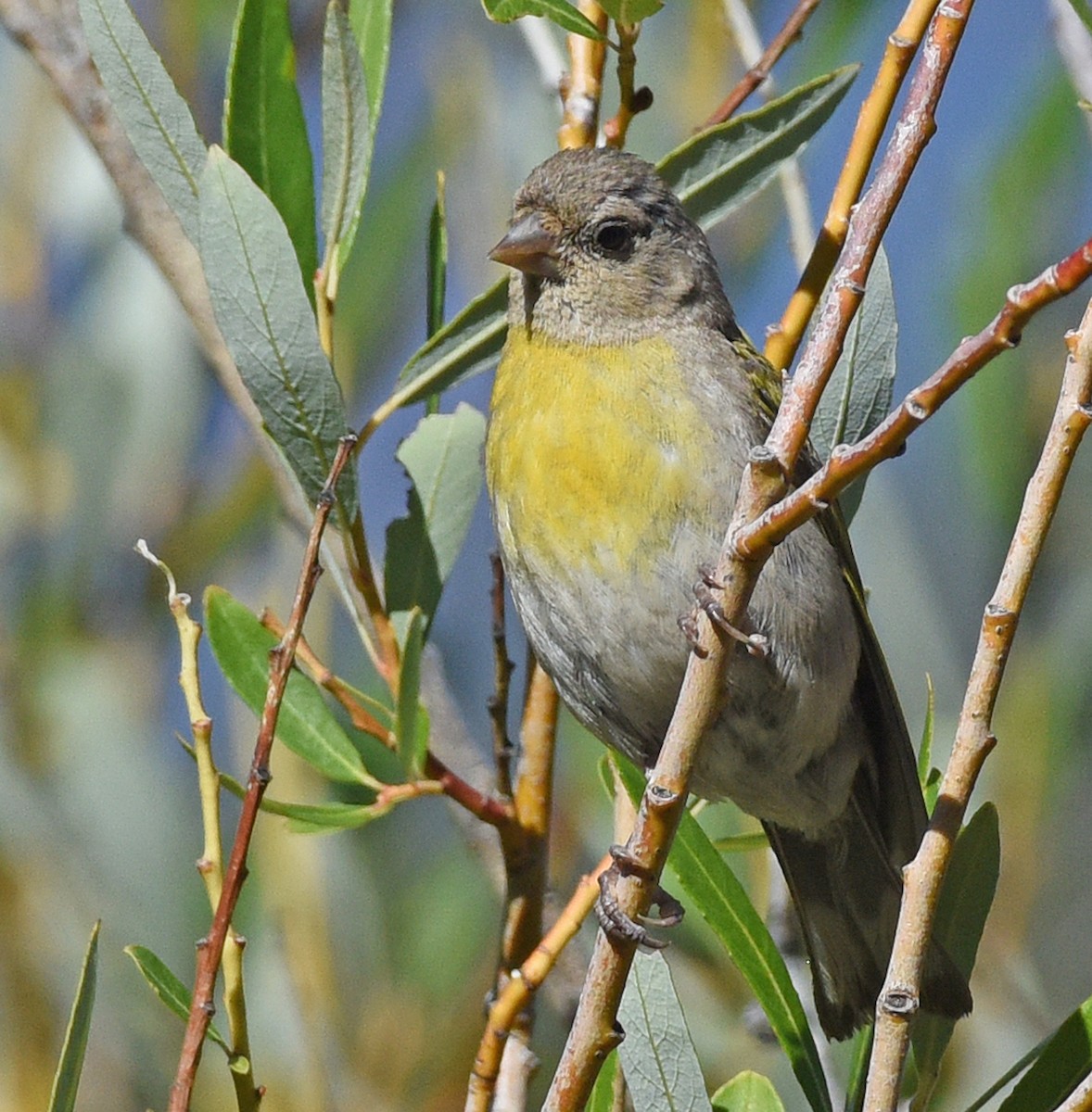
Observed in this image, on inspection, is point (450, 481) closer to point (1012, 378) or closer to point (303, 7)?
point (1012, 378)

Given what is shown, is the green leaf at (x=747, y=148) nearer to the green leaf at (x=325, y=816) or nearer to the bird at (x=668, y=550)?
the bird at (x=668, y=550)

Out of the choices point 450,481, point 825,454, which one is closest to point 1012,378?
point 825,454

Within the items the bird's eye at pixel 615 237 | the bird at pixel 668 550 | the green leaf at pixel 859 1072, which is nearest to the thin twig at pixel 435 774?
the bird at pixel 668 550

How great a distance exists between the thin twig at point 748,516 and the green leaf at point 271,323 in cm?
74

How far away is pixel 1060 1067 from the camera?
2.33 m

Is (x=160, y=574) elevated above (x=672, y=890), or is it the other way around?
(x=160, y=574)

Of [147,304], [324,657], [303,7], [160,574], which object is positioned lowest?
[324,657]

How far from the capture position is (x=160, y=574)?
406cm

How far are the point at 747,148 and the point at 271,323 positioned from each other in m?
0.79

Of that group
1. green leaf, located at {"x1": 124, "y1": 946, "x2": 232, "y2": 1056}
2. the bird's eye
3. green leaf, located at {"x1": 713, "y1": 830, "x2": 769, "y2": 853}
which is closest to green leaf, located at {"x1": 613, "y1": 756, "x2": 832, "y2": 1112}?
green leaf, located at {"x1": 713, "y1": 830, "x2": 769, "y2": 853}

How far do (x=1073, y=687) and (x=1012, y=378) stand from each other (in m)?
0.68

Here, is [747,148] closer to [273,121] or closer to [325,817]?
[273,121]

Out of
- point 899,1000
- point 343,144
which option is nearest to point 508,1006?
point 899,1000

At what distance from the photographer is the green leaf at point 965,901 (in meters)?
2.60
